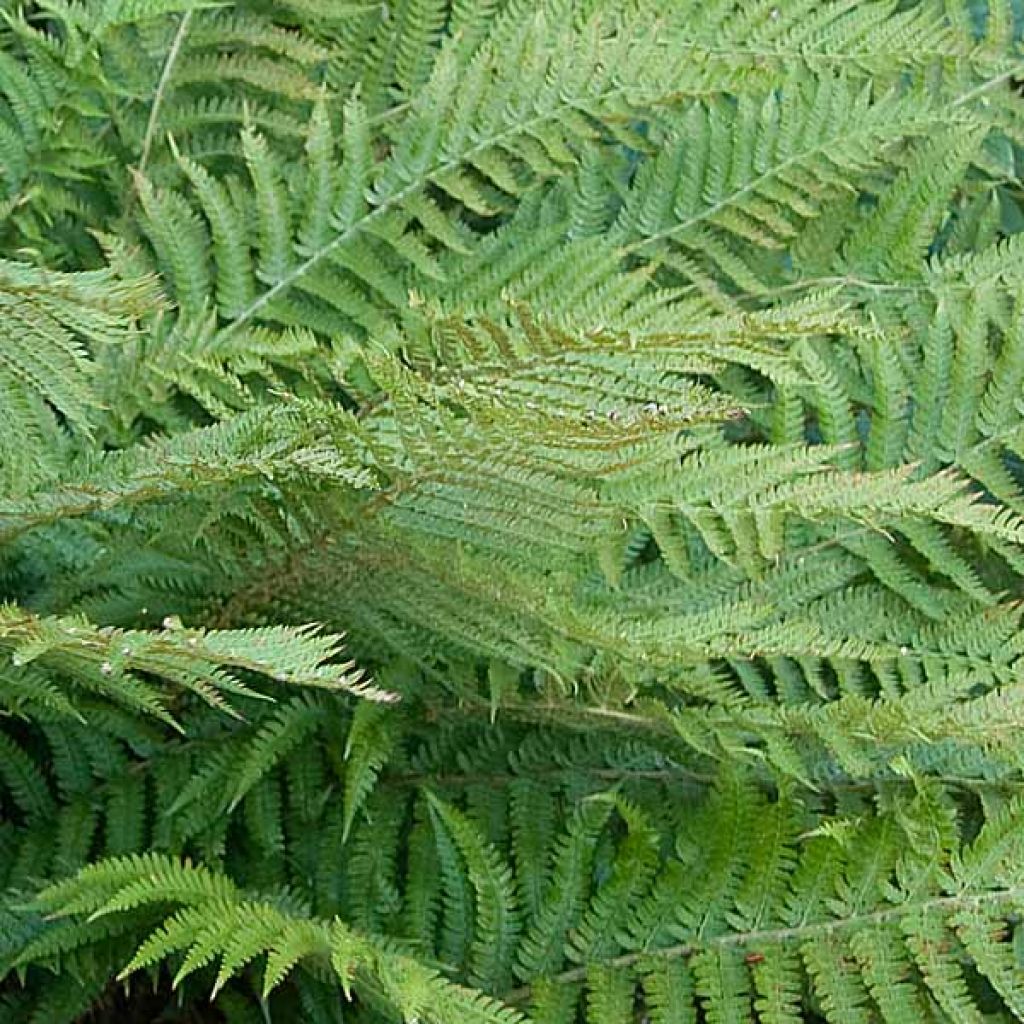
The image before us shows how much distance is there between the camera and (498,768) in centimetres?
130

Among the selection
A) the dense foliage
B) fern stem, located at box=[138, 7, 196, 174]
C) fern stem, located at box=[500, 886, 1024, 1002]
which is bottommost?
fern stem, located at box=[500, 886, 1024, 1002]

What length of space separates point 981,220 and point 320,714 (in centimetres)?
76

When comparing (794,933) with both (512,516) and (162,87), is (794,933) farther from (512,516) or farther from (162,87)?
(162,87)

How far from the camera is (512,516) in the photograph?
3.52 ft

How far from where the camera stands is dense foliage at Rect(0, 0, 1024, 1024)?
1.04 m

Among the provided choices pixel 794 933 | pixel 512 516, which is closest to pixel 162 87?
pixel 512 516

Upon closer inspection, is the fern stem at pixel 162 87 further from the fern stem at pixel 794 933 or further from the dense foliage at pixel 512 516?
the fern stem at pixel 794 933

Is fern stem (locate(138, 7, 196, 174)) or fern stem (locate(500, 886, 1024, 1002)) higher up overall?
fern stem (locate(138, 7, 196, 174))

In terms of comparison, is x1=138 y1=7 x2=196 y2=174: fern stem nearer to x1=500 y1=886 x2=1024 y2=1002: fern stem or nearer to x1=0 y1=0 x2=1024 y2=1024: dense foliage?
x1=0 y1=0 x2=1024 y2=1024: dense foliage

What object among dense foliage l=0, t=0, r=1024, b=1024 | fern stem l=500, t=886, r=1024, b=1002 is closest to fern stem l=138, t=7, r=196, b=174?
dense foliage l=0, t=0, r=1024, b=1024

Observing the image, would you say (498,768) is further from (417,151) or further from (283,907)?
(417,151)

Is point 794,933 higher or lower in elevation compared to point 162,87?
lower

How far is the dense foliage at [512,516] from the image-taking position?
3.42ft

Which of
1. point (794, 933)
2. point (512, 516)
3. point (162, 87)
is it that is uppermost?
point (162, 87)
